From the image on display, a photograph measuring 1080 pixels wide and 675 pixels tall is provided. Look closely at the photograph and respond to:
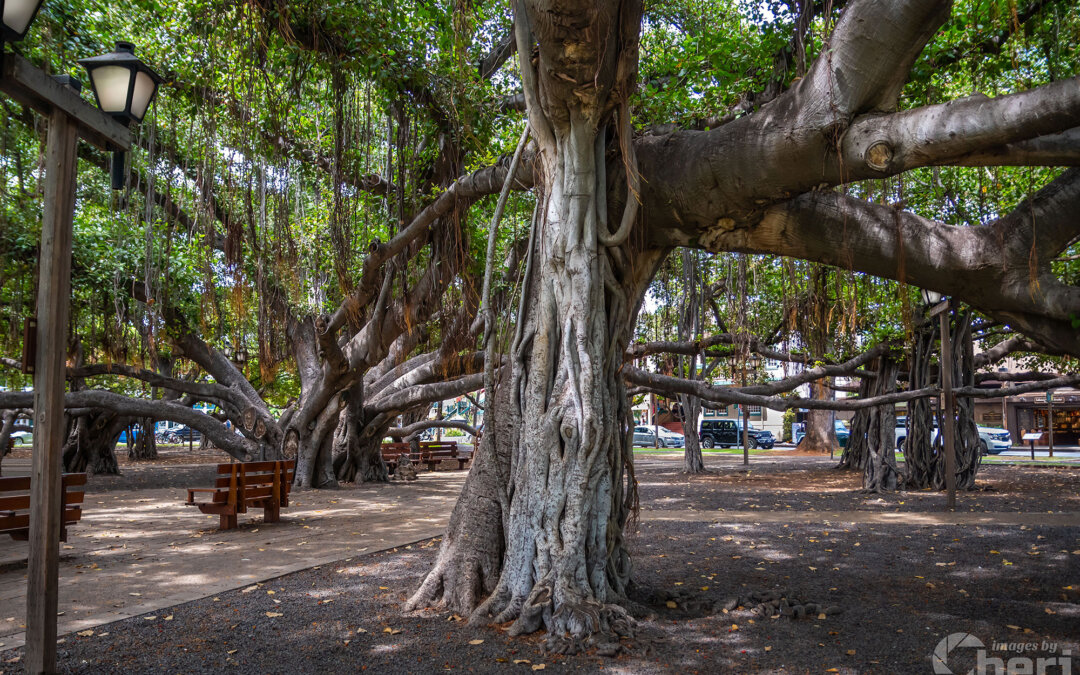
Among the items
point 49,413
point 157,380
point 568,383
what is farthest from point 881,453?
point 157,380

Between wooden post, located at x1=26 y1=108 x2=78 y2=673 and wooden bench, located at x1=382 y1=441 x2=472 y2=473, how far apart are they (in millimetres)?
12602

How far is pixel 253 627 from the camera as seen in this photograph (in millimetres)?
4098

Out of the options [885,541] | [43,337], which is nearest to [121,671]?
[43,337]

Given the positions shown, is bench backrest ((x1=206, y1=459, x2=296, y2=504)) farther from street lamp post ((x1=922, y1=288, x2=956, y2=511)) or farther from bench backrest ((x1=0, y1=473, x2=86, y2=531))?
street lamp post ((x1=922, y1=288, x2=956, y2=511))

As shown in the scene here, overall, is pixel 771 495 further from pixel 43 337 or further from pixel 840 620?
pixel 43 337

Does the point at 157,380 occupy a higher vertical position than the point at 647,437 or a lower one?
higher

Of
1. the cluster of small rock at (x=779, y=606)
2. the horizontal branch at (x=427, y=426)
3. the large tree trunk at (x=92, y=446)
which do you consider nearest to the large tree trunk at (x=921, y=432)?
the horizontal branch at (x=427, y=426)

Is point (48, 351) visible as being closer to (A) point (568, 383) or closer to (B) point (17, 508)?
(A) point (568, 383)

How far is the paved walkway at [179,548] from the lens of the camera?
471 cm

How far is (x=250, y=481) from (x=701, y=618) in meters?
5.74

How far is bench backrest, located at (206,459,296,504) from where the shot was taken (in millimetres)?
7785

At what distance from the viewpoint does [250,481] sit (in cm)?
817

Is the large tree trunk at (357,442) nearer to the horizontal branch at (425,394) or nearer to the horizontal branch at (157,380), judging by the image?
the horizontal branch at (425,394)

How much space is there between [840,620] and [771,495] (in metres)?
8.27
